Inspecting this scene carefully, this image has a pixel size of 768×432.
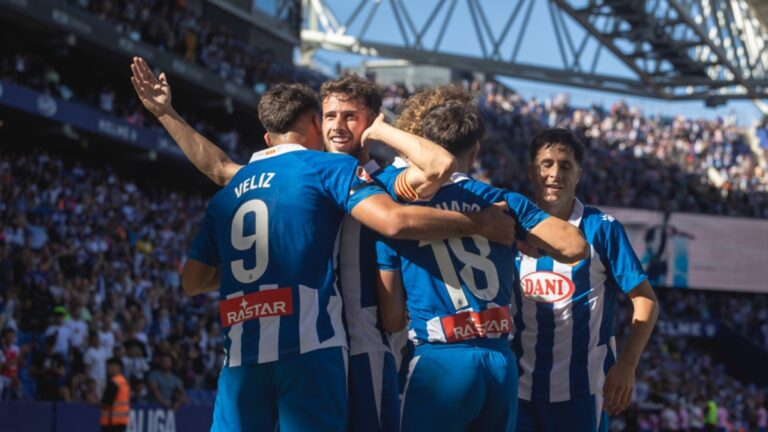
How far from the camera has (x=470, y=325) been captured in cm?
490

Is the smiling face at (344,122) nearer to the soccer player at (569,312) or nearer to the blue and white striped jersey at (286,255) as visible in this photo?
the blue and white striped jersey at (286,255)

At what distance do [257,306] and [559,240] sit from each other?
1.33 meters

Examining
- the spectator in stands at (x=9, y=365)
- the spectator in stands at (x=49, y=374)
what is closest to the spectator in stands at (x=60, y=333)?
the spectator in stands at (x=49, y=374)

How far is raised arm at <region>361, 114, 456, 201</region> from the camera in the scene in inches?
181

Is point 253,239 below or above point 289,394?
above

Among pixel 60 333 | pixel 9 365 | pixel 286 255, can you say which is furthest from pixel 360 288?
pixel 60 333

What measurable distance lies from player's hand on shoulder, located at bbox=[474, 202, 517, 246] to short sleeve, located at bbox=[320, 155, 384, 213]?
1.48 ft

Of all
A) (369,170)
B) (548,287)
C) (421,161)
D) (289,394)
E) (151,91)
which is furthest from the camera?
(548,287)

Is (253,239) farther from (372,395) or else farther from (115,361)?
(115,361)

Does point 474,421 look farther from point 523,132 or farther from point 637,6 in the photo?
point 523,132

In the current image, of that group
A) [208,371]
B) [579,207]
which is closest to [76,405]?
[208,371]

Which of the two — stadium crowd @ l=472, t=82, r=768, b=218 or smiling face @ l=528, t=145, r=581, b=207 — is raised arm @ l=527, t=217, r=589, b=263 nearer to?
smiling face @ l=528, t=145, r=581, b=207

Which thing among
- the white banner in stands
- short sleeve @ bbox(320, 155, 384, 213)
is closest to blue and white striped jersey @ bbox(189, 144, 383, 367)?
short sleeve @ bbox(320, 155, 384, 213)

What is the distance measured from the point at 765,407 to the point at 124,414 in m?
24.2
